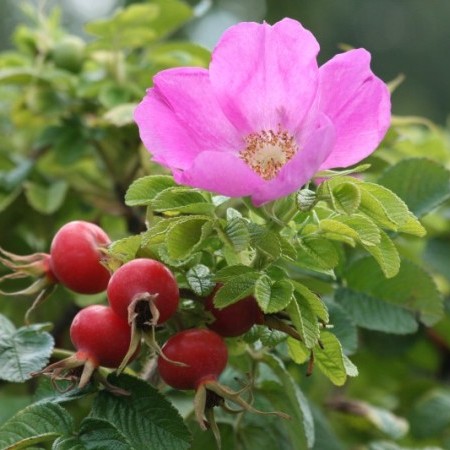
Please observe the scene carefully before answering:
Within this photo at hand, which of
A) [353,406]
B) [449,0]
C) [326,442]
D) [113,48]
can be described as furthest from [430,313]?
[449,0]

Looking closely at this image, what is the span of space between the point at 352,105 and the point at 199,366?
0.85ft

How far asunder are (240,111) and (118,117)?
384mm

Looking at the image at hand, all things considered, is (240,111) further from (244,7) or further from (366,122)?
(244,7)

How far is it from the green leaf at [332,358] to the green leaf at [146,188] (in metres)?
0.19

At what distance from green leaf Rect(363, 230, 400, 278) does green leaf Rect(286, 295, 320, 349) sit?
0.08 metres

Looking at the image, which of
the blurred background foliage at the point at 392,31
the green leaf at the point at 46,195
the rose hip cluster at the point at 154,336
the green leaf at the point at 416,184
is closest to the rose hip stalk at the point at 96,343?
the rose hip cluster at the point at 154,336

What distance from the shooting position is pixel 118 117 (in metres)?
1.18

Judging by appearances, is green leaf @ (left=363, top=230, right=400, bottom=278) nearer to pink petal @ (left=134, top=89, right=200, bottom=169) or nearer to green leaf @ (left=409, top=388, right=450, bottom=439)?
pink petal @ (left=134, top=89, right=200, bottom=169)

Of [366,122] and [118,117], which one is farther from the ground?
[366,122]

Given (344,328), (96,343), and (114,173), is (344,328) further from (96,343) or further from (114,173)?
(114,173)

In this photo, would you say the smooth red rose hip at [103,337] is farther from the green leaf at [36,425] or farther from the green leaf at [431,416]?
the green leaf at [431,416]

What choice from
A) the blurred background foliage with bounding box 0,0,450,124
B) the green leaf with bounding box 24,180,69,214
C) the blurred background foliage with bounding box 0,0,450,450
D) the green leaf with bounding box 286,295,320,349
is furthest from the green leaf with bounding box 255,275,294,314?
A: the blurred background foliage with bounding box 0,0,450,124

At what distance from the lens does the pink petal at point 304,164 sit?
28.1 inches

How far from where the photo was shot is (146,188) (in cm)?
82
